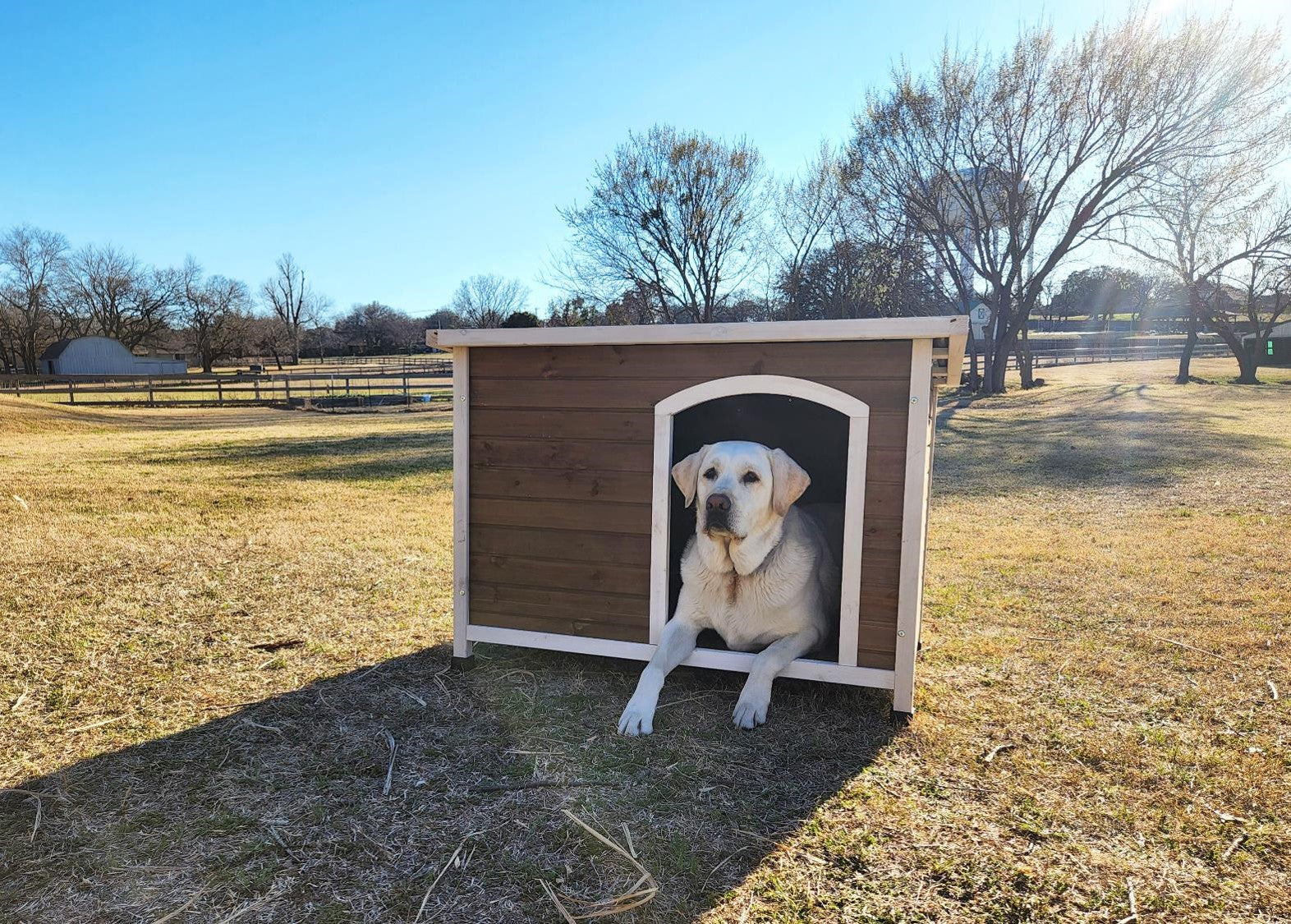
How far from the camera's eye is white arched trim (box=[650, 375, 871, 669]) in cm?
346

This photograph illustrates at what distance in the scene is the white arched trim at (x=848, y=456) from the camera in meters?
3.46

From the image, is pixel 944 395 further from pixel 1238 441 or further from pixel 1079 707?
pixel 1079 707

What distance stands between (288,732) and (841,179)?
25.2 meters

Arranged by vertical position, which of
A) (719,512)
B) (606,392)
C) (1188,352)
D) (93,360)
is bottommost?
(719,512)

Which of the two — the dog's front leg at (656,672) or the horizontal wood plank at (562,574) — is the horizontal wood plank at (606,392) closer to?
the horizontal wood plank at (562,574)

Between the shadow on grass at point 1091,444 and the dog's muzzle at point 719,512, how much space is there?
24.4ft

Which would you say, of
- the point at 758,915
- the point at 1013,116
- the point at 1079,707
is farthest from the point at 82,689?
the point at 1013,116

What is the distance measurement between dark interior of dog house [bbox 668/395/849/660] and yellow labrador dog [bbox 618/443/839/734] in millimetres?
205

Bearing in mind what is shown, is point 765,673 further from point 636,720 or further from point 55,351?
point 55,351

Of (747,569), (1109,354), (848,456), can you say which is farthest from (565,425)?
(1109,354)

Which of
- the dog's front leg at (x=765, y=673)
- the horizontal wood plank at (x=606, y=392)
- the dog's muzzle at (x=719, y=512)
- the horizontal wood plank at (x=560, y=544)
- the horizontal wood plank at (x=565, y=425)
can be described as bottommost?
the dog's front leg at (x=765, y=673)

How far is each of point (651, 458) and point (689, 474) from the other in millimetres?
206

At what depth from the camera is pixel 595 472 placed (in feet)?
12.8

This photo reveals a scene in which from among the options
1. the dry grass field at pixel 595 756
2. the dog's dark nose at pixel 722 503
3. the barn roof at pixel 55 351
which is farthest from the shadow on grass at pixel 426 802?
the barn roof at pixel 55 351
